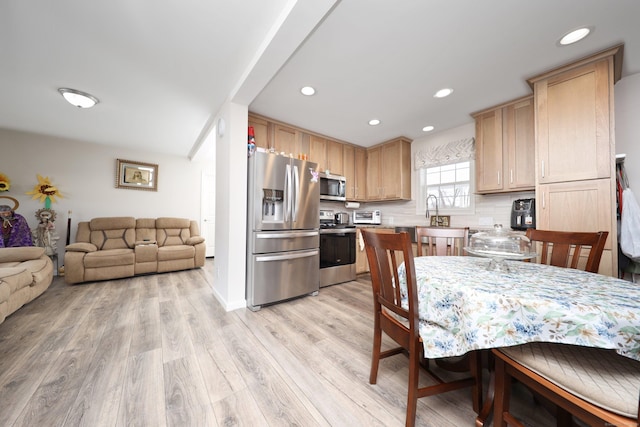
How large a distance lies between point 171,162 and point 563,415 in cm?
625

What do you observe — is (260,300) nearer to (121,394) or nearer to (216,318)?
(216,318)

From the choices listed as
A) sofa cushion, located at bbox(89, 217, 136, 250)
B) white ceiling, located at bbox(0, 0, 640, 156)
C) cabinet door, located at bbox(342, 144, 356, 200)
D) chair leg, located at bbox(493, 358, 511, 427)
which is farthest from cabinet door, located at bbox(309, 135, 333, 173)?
sofa cushion, located at bbox(89, 217, 136, 250)

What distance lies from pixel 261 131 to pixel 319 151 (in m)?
1.04

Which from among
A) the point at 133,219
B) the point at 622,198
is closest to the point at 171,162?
the point at 133,219

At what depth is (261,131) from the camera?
2.99m

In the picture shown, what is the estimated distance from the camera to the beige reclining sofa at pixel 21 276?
1987mm

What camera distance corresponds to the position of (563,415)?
910mm

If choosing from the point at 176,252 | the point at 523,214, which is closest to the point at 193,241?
the point at 176,252

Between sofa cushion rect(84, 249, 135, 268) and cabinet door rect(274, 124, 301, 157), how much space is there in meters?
3.07

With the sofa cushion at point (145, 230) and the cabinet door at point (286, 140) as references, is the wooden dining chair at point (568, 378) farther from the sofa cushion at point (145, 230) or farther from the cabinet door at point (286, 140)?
the sofa cushion at point (145, 230)

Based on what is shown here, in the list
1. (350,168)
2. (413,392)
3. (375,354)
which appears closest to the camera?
(413,392)

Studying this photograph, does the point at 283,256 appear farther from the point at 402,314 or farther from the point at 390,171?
the point at 390,171

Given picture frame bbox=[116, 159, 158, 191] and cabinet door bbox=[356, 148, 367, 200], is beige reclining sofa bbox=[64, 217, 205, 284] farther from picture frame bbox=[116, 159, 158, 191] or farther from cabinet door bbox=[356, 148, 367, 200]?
cabinet door bbox=[356, 148, 367, 200]

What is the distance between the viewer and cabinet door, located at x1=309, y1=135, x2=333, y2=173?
354 centimetres
